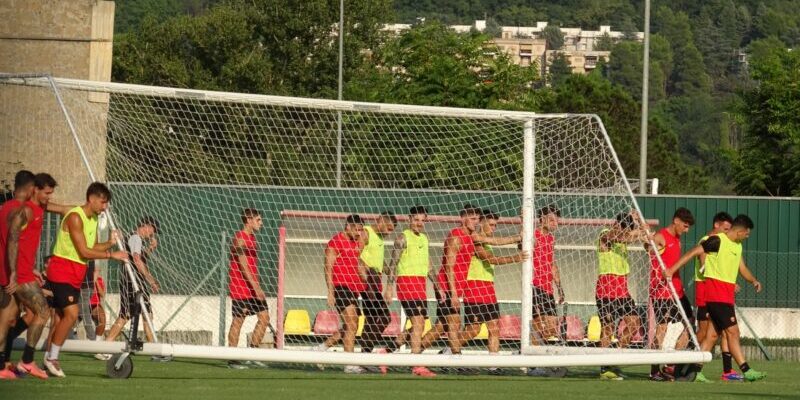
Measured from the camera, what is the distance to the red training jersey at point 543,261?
62.7 ft

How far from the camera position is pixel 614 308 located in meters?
18.9

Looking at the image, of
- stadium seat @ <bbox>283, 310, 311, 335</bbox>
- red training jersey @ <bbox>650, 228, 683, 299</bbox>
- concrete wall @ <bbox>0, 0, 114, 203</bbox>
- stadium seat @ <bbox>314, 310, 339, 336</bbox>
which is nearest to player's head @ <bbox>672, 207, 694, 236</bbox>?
red training jersey @ <bbox>650, 228, 683, 299</bbox>

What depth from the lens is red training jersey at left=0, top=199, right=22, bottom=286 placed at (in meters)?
15.7

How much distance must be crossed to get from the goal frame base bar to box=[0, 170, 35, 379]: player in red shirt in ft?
2.28

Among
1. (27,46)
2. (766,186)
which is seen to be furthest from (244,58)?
(27,46)

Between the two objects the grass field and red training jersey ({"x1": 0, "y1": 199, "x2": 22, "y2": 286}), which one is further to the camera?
red training jersey ({"x1": 0, "y1": 199, "x2": 22, "y2": 286})

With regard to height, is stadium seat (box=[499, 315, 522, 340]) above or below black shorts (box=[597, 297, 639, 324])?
below

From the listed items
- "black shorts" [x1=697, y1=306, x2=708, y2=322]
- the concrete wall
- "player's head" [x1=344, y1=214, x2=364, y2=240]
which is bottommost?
"black shorts" [x1=697, y1=306, x2=708, y2=322]

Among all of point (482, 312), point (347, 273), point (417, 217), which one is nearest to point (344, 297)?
point (347, 273)

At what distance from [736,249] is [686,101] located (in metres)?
177

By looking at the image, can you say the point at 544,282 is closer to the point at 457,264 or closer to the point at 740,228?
the point at 457,264

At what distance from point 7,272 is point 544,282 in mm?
6483

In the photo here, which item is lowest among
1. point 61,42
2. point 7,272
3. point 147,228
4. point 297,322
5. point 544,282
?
point 297,322

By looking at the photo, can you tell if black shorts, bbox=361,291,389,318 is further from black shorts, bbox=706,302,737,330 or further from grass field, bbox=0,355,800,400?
black shorts, bbox=706,302,737,330
